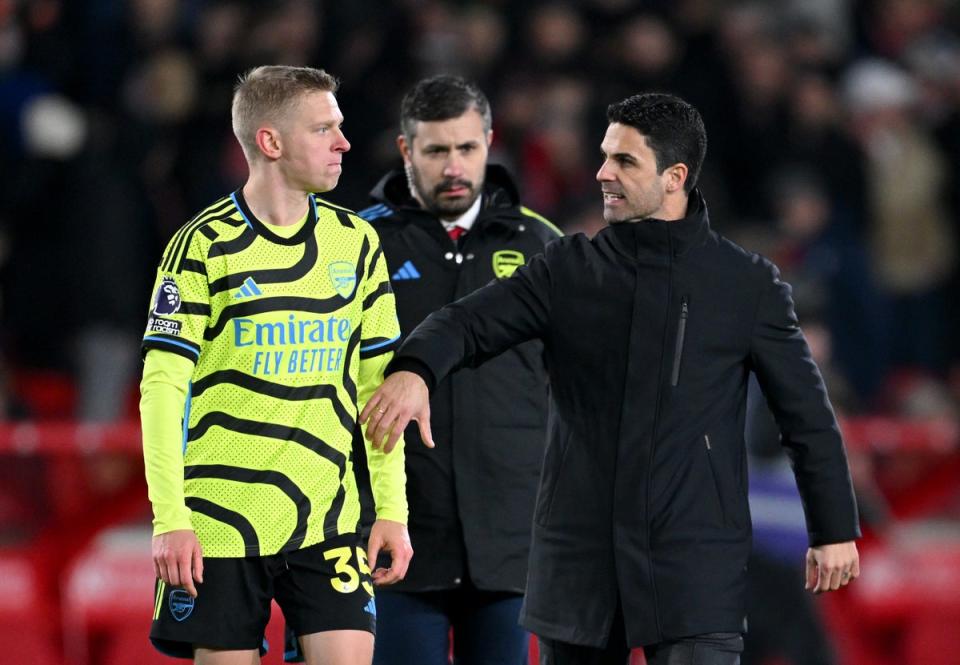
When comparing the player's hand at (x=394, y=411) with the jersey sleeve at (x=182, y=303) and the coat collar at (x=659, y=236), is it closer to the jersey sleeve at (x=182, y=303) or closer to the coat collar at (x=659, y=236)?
the jersey sleeve at (x=182, y=303)

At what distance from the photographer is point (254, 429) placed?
4.07m

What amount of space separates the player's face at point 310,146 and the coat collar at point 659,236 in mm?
765

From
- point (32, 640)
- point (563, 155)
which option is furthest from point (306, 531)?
point (563, 155)

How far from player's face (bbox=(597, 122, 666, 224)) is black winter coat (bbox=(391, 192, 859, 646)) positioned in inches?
1.9

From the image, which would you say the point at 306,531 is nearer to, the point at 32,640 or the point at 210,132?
the point at 32,640

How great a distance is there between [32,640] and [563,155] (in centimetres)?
431

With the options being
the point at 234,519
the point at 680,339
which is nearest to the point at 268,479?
the point at 234,519

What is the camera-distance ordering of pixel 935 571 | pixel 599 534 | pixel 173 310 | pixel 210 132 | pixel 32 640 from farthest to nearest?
pixel 210 132 → pixel 935 571 → pixel 32 640 → pixel 599 534 → pixel 173 310

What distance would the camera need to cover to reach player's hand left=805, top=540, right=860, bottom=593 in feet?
13.9

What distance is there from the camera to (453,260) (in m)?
5.08

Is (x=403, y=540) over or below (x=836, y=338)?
below

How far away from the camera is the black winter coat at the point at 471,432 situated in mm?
4906

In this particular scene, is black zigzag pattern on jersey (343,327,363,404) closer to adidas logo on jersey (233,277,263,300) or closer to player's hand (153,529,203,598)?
adidas logo on jersey (233,277,263,300)

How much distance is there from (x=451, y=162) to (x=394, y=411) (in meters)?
1.20
